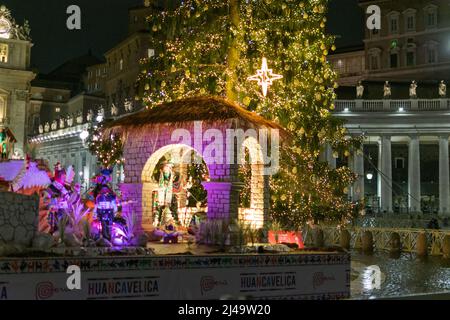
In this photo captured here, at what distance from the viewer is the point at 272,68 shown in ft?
84.0

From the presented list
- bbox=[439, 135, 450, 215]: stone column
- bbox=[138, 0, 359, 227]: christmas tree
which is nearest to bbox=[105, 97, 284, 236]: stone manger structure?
bbox=[138, 0, 359, 227]: christmas tree

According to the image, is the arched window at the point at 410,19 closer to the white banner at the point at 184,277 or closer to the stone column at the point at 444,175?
the stone column at the point at 444,175

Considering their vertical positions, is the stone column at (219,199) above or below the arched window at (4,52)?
below

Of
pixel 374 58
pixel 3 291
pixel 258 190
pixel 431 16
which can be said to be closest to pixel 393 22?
pixel 431 16

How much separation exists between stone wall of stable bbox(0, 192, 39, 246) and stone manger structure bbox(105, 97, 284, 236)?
17.7 ft

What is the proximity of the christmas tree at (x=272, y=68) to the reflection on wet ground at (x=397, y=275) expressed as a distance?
3.46 metres

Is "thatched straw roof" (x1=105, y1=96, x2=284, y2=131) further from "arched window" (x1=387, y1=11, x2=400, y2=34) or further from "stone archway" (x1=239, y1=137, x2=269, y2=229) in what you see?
"arched window" (x1=387, y1=11, x2=400, y2=34)

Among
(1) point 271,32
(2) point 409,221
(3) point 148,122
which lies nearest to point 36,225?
(3) point 148,122

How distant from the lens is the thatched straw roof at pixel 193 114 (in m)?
18.5

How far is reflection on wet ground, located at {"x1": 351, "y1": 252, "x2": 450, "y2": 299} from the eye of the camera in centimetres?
1792

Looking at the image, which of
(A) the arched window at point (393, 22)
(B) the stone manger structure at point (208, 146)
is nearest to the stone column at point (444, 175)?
(A) the arched window at point (393, 22)

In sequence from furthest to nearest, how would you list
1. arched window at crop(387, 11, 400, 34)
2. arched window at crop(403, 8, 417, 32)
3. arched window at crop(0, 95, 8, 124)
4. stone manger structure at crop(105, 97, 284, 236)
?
arched window at crop(0, 95, 8, 124) → arched window at crop(387, 11, 400, 34) → arched window at crop(403, 8, 417, 32) → stone manger structure at crop(105, 97, 284, 236)

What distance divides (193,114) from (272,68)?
25.9 feet

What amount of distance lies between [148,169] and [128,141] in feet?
3.92
